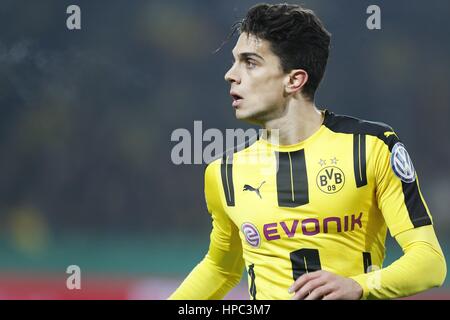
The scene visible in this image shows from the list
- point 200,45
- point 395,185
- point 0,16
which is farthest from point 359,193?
point 0,16

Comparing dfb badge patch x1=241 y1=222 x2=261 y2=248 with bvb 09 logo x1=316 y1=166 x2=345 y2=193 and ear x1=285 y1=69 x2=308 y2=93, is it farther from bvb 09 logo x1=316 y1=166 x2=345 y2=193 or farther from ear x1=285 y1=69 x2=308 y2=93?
ear x1=285 y1=69 x2=308 y2=93

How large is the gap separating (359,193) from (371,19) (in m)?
5.58

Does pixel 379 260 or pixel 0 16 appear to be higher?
pixel 0 16

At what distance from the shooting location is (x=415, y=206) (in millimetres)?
2654

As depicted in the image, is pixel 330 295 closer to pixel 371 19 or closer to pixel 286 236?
pixel 286 236

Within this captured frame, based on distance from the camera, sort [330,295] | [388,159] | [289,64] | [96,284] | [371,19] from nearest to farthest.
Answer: [330,295]
[388,159]
[289,64]
[96,284]
[371,19]

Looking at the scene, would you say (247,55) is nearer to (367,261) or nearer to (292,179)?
(292,179)

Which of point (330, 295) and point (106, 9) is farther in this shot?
point (106, 9)

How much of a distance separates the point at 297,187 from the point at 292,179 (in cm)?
5

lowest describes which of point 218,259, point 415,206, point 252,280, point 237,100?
point 252,280

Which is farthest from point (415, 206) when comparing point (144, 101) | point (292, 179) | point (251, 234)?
point (144, 101)

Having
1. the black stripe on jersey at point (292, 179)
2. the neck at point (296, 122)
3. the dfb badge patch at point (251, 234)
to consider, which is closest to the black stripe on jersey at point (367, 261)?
the black stripe on jersey at point (292, 179)
